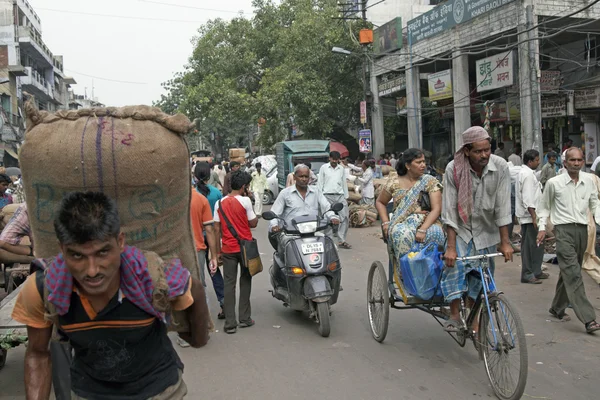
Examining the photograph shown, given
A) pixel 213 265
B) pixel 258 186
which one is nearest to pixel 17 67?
pixel 258 186

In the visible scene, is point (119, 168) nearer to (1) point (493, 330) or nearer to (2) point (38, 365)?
(2) point (38, 365)

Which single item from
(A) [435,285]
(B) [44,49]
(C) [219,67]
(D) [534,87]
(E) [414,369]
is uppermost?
(B) [44,49]

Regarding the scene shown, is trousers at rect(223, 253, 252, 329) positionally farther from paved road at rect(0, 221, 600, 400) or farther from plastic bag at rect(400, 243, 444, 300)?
plastic bag at rect(400, 243, 444, 300)

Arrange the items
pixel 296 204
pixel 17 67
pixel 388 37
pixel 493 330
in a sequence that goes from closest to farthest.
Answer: pixel 493 330
pixel 296 204
pixel 388 37
pixel 17 67

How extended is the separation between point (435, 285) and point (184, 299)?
10.1ft

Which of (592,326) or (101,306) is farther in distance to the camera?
(592,326)

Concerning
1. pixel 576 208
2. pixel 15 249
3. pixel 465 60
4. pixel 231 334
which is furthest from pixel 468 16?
pixel 15 249

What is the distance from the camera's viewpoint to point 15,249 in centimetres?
517

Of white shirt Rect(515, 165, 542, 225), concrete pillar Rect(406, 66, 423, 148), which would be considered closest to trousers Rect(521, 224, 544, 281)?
white shirt Rect(515, 165, 542, 225)

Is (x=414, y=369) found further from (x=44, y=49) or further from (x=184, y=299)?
(x=44, y=49)

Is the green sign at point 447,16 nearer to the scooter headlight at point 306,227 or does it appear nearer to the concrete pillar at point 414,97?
the concrete pillar at point 414,97

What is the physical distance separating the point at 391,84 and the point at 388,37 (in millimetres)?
1900

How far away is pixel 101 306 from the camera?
2.07 m

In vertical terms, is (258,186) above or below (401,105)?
below
